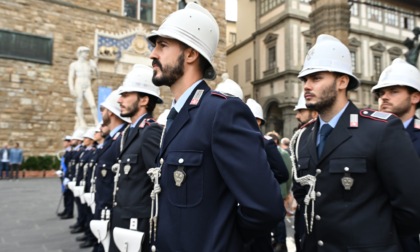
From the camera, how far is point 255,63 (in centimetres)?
2834

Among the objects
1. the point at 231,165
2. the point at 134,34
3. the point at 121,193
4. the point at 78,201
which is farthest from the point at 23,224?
the point at 134,34

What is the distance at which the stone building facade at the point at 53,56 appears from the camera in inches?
590

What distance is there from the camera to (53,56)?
16031 mm

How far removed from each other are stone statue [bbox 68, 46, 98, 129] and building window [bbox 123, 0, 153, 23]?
4595 mm

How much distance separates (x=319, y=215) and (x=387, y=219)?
1.14 feet

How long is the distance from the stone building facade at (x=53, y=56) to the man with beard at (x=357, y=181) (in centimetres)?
1546

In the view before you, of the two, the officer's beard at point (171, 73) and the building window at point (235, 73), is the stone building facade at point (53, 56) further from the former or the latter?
the officer's beard at point (171, 73)

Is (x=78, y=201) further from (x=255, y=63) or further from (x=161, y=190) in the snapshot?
(x=255, y=63)

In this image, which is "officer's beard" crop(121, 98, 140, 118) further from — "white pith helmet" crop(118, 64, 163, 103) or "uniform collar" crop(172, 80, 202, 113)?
"uniform collar" crop(172, 80, 202, 113)

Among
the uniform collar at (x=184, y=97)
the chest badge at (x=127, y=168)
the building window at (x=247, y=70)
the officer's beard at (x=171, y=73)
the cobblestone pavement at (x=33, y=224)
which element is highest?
the building window at (x=247, y=70)

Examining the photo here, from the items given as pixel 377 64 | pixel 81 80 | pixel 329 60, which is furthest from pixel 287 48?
pixel 329 60

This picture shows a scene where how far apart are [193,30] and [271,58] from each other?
25.8 metres

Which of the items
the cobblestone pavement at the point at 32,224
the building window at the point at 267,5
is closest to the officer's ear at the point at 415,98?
the cobblestone pavement at the point at 32,224

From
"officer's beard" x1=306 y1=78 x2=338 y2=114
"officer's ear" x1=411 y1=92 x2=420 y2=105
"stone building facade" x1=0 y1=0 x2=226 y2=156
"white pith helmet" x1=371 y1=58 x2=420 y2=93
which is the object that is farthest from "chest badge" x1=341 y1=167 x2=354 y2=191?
"stone building facade" x1=0 y1=0 x2=226 y2=156
